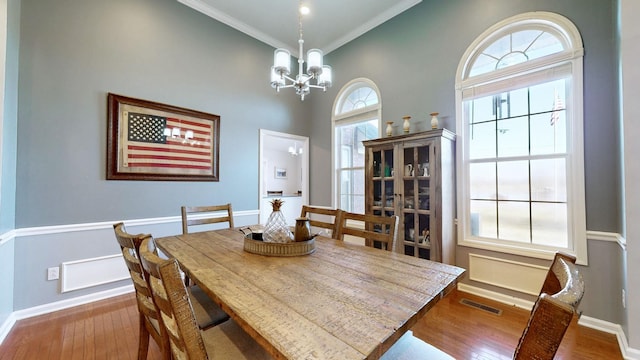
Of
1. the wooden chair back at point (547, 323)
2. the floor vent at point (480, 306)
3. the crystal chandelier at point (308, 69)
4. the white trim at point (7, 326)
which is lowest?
the floor vent at point (480, 306)

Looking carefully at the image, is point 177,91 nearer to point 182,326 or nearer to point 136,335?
point 136,335

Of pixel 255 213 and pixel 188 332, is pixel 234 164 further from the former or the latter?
pixel 188 332

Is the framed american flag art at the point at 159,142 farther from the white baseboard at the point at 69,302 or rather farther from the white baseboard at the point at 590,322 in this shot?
the white baseboard at the point at 590,322

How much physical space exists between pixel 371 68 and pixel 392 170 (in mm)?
1735

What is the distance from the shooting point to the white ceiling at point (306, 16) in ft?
11.0

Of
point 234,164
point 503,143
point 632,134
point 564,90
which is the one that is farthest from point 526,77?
point 234,164

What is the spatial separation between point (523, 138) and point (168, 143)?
4049mm

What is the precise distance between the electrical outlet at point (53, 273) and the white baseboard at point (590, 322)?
166 inches

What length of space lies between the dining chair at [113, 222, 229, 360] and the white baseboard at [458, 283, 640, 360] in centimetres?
265

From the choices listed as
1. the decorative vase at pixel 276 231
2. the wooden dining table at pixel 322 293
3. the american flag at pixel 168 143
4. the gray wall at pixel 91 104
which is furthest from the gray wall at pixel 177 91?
the decorative vase at pixel 276 231

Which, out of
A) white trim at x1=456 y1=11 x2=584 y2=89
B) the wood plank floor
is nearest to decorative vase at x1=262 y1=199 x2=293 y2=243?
the wood plank floor

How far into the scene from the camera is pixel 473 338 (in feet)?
6.57

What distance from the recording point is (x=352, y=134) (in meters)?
4.19

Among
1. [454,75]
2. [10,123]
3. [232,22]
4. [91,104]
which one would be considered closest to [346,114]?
[454,75]
